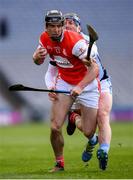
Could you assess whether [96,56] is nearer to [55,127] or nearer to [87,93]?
[87,93]

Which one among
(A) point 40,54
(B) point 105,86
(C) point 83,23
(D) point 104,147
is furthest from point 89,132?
(C) point 83,23

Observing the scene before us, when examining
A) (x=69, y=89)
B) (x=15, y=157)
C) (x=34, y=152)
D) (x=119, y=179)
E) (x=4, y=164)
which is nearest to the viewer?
(x=119, y=179)

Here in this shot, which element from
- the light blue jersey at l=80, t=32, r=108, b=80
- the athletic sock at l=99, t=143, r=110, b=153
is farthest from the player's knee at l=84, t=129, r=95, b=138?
the light blue jersey at l=80, t=32, r=108, b=80

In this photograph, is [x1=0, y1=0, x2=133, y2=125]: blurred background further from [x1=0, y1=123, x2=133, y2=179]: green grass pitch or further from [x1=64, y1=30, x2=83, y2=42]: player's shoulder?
[x1=64, y1=30, x2=83, y2=42]: player's shoulder

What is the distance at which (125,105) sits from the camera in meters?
34.8

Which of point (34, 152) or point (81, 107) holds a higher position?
point (81, 107)

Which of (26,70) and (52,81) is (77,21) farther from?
(26,70)

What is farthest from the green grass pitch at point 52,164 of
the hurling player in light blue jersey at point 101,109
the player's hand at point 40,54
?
the player's hand at point 40,54

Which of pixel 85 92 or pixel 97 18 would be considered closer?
pixel 85 92

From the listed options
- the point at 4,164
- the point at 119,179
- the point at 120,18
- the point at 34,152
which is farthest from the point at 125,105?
the point at 119,179

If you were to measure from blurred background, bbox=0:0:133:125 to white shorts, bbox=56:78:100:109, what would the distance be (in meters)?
24.3

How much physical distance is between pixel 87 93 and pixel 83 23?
25.2 metres

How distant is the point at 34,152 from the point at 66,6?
69.6ft

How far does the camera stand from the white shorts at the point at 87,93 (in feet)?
32.6
